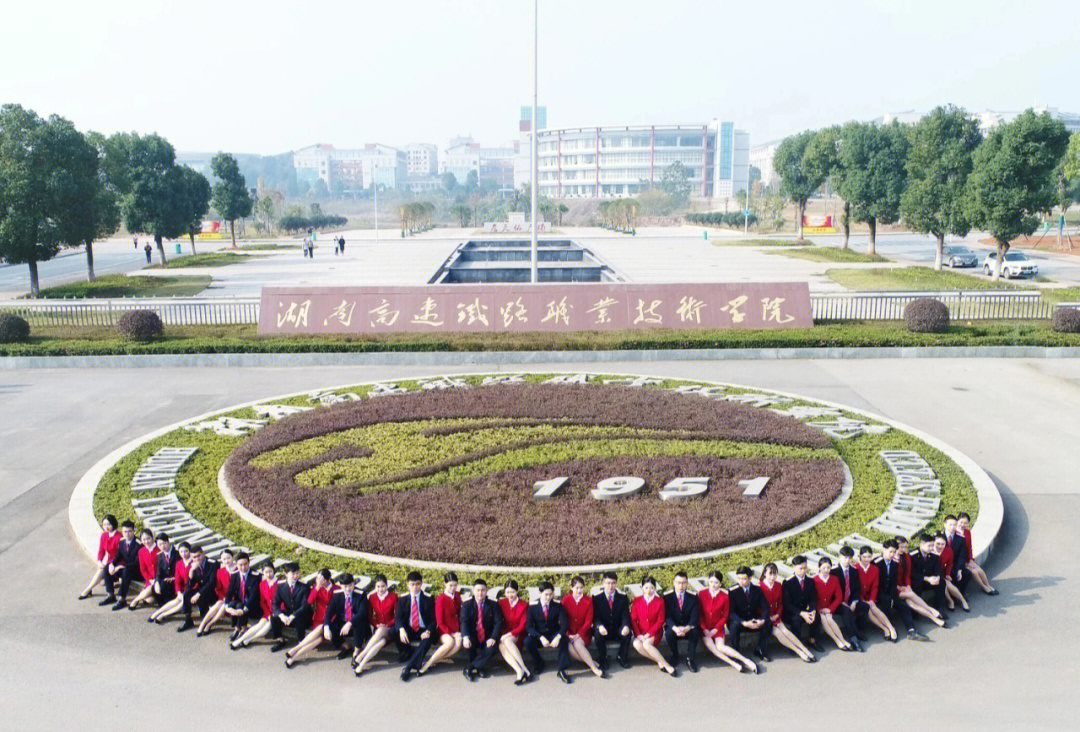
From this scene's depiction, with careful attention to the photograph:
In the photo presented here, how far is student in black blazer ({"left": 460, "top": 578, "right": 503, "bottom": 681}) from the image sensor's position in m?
6.23

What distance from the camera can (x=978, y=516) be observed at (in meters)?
8.58

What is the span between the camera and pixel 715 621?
6.37 meters

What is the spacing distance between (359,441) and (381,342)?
615 cm

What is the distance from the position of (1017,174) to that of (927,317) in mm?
11083

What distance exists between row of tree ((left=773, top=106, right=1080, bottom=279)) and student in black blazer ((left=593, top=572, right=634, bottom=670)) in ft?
76.6

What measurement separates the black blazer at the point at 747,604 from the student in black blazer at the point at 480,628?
1.57 metres

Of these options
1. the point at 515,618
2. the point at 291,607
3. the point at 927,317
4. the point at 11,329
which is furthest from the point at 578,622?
the point at 11,329

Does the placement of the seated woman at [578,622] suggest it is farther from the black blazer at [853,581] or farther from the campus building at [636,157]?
the campus building at [636,157]

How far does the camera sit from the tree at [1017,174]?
25234mm

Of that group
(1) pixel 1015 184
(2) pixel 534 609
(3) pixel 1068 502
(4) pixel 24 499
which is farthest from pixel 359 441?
(1) pixel 1015 184

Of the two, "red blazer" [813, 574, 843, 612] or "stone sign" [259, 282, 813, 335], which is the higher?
"stone sign" [259, 282, 813, 335]

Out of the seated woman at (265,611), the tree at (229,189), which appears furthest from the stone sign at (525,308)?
the tree at (229,189)

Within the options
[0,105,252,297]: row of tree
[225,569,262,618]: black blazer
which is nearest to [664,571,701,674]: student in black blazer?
[225,569,262,618]: black blazer

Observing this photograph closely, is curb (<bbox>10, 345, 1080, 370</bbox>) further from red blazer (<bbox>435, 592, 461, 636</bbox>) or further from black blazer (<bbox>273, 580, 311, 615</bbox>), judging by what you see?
red blazer (<bbox>435, 592, 461, 636</bbox>)
